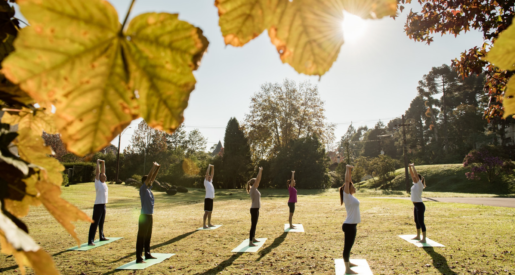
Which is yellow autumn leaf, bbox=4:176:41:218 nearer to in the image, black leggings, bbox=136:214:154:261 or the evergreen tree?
black leggings, bbox=136:214:154:261

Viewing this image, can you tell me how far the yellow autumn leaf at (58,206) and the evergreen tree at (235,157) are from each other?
29.3 m

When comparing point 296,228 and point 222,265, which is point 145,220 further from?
point 296,228

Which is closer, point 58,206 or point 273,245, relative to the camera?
point 58,206

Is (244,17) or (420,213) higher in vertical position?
(244,17)

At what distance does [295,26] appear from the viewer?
0.36 metres

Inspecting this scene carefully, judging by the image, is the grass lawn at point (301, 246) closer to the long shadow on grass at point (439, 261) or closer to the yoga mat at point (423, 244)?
the long shadow on grass at point (439, 261)

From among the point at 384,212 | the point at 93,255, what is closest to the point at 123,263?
the point at 93,255

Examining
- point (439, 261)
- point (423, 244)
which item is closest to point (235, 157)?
point (423, 244)

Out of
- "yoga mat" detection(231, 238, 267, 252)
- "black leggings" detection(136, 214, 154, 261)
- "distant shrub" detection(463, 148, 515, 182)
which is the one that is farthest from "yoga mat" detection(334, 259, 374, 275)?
"distant shrub" detection(463, 148, 515, 182)

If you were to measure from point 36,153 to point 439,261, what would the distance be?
24.8 ft

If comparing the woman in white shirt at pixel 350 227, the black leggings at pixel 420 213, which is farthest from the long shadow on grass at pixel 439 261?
the woman in white shirt at pixel 350 227

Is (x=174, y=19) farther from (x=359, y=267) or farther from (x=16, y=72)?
(x=359, y=267)

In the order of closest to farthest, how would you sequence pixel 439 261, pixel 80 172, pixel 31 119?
pixel 31 119 < pixel 439 261 < pixel 80 172

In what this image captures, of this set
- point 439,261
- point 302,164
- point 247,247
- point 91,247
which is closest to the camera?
point 439,261
